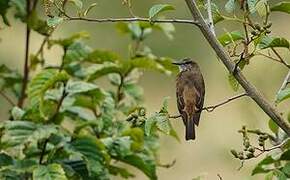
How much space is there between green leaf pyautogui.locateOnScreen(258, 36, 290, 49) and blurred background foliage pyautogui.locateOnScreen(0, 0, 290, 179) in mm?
2634

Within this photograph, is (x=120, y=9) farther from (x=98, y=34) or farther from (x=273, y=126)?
(x=273, y=126)

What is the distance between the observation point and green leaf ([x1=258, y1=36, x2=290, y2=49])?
8.09 ft

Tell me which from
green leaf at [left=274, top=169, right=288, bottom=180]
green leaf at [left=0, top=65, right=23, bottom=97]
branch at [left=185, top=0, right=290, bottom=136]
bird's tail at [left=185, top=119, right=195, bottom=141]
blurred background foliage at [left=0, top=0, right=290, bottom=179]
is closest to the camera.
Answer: branch at [left=185, top=0, right=290, bottom=136]

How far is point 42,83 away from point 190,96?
923 millimetres

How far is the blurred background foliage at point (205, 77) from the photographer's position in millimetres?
7457

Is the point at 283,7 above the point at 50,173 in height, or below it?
above

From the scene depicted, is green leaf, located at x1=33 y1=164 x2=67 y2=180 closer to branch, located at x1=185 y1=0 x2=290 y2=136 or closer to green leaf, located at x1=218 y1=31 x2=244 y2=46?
green leaf, located at x1=218 y1=31 x2=244 y2=46

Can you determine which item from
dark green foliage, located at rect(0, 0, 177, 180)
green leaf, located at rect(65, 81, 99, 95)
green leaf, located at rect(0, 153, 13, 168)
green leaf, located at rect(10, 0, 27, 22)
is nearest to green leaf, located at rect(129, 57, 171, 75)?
dark green foliage, located at rect(0, 0, 177, 180)

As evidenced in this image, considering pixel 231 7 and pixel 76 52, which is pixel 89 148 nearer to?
pixel 76 52

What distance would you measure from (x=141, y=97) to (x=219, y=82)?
6048 mm

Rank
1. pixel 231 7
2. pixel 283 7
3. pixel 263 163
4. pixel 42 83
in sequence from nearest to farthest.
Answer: pixel 231 7 → pixel 283 7 → pixel 263 163 → pixel 42 83

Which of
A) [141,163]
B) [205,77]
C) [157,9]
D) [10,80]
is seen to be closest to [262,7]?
[157,9]

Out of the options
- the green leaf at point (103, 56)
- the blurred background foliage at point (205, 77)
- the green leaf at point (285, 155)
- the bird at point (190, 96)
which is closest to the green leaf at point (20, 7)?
the green leaf at point (103, 56)

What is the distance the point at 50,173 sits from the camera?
9.75 ft
